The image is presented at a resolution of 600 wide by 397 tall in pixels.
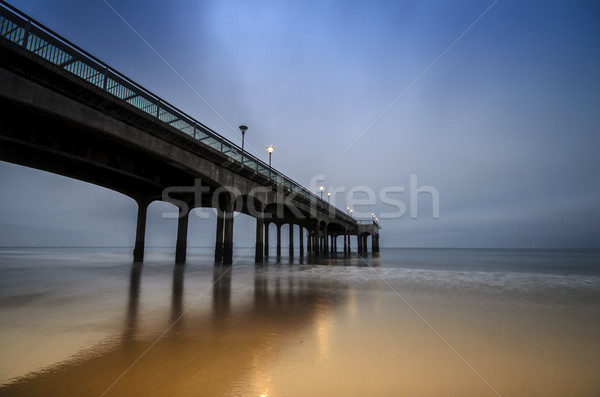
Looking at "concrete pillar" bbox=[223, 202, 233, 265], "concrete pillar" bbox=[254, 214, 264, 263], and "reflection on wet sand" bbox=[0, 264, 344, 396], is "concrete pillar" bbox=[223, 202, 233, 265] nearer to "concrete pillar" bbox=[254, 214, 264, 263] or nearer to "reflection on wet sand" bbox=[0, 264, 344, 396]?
"concrete pillar" bbox=[254, 214, 264, 263]

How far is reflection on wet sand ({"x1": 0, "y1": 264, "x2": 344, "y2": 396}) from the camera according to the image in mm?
3436

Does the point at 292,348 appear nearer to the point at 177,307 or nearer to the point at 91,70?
the point at 177,307

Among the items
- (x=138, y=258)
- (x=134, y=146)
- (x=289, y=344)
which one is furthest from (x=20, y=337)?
(x=138, y=258)

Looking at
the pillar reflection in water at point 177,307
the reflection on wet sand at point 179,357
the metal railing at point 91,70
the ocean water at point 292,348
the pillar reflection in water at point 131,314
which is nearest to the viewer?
the reflection on wet sand at point 179,357

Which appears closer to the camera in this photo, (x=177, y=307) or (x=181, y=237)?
(x=177, y=307)

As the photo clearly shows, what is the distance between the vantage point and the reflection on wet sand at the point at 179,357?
3.44 meters

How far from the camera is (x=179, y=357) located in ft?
14.5

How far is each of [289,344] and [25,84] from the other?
46.5 feet

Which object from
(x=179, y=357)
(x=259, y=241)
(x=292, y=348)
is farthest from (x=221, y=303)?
(x=259, y=241)

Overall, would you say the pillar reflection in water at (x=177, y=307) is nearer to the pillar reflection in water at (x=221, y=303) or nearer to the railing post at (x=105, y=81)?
the pillar reflection in water at (x=221, y=303)

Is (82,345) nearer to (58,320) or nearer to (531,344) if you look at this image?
(58,320)

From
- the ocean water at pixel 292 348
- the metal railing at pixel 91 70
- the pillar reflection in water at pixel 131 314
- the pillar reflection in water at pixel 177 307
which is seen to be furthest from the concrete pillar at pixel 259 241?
the ocean water at pixel 292 348

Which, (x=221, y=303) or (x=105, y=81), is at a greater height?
(x=105, y=81)

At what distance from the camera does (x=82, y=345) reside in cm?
493
